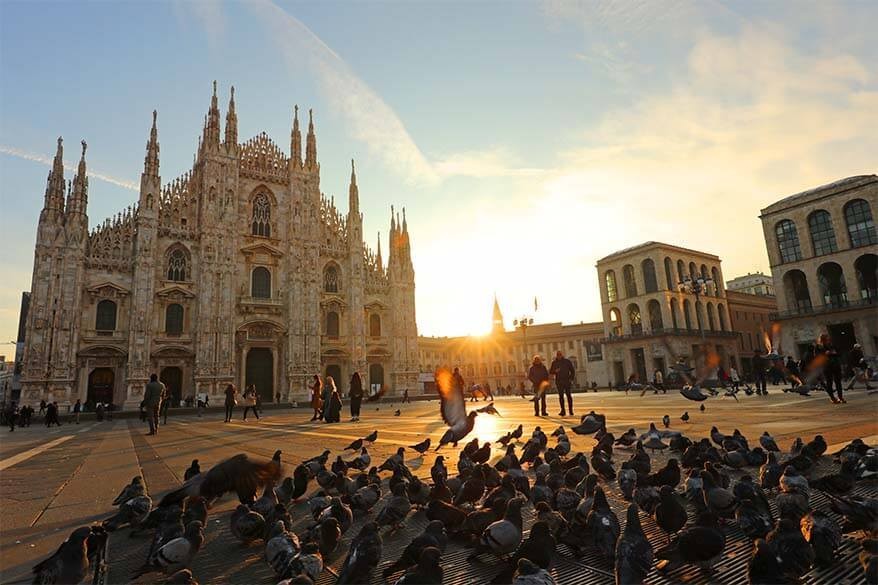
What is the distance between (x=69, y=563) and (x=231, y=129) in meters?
39.7

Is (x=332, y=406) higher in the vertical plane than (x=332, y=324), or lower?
lower

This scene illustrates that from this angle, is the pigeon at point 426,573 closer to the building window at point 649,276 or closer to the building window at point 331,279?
the building window at point 331,279

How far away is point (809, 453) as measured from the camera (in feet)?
12.8

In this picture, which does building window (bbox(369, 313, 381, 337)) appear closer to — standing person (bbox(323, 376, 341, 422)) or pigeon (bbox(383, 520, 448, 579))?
standing person (bbox(323, 376, 341, 422))

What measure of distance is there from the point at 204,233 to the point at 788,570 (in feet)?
122

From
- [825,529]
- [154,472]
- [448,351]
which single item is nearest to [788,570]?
[825,529]

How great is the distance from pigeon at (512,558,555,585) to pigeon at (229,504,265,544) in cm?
173

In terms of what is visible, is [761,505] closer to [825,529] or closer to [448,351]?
[825,529]

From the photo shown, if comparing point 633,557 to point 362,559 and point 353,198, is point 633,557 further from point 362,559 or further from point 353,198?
point 353,198

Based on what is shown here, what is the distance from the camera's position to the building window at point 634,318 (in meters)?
55.9

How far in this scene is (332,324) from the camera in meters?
38.2

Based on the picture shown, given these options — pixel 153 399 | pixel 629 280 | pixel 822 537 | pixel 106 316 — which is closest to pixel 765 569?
pixel 822 537

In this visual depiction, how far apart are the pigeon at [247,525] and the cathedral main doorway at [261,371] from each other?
34.3 m

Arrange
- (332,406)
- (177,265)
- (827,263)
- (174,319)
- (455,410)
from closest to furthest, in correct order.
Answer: (455,410) < (332,406) < (174,319) < (177,265) < (827,263)
